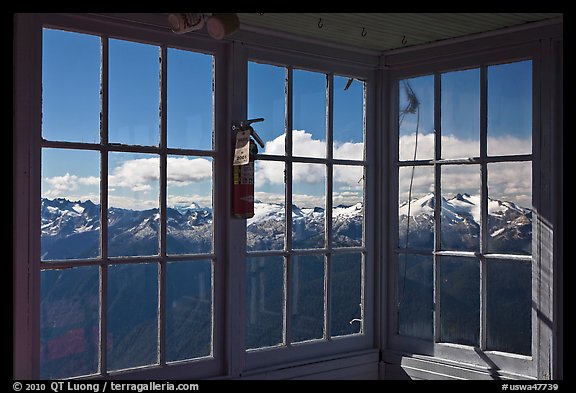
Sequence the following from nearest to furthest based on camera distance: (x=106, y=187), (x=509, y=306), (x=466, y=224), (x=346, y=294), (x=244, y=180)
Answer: (x=106, y=187)
(x=244, y=180)
(x=509, y=306)
(x=466, y=224)
(x=346, y=294)

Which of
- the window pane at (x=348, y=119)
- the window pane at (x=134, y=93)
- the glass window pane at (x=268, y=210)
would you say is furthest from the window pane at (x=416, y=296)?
the window pane at (x=134, y=93)

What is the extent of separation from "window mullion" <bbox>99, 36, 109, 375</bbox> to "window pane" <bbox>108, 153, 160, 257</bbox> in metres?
0.03

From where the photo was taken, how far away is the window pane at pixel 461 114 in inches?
149

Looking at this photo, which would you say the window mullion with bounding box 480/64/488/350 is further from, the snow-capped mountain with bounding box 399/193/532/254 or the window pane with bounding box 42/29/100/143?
the window pane with bounding box 42/29/100/143

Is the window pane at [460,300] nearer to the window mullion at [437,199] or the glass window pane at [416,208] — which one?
the window mullion at [437,199]

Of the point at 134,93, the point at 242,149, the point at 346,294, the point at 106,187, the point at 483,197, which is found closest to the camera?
the point at 106,187

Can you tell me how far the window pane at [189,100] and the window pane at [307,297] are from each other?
0.89 meters

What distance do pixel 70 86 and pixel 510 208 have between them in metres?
2.29

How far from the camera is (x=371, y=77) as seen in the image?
4184 mm

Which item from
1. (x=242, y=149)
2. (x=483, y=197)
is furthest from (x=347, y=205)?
(x=242, y=149)

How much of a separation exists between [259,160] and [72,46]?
45.0 inches

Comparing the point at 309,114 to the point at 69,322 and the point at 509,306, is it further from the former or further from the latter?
the point at 69,322

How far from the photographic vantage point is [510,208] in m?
3.64
